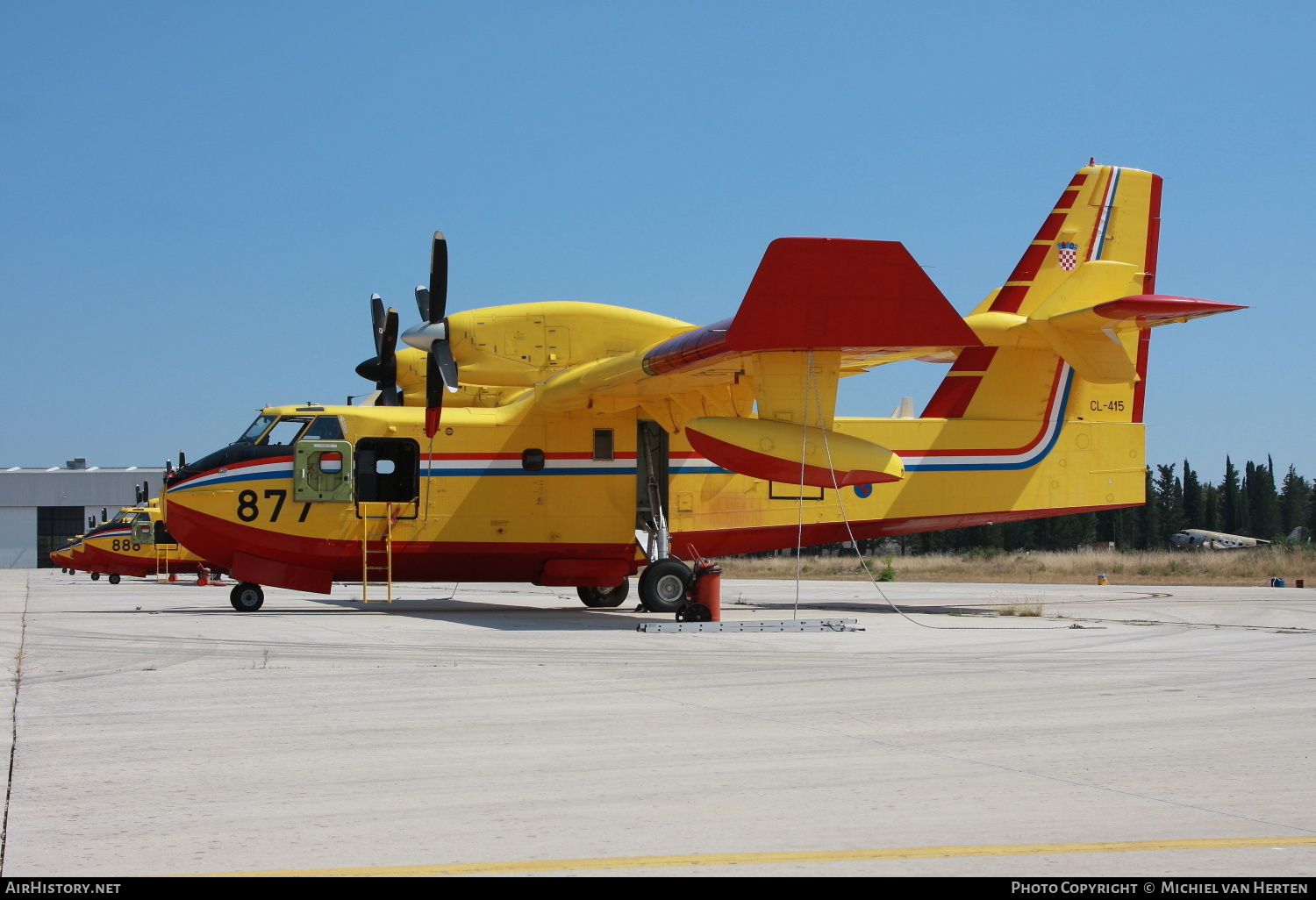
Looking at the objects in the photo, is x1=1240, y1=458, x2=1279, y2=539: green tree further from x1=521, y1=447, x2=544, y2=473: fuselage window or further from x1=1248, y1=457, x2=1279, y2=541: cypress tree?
x1=521, y1=447, x2=544, y2=473: fuselage window

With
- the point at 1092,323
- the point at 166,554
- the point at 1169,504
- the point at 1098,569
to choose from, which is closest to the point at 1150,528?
the point at 1169,504

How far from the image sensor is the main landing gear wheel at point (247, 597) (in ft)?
64.3

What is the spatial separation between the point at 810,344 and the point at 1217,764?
8.53m

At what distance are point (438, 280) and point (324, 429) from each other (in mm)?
3168

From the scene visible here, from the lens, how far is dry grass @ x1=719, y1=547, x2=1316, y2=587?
3388cm

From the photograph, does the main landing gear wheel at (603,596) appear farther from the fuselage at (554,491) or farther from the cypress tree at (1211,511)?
the cypress tree at (1211,511)

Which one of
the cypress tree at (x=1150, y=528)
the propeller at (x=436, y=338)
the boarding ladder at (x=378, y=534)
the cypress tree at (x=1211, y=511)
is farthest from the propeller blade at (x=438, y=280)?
the cypress tree at (x=1211, y=511)

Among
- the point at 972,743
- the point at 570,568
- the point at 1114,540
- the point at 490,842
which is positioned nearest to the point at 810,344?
the point at 570,568

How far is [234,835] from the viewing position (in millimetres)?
4809

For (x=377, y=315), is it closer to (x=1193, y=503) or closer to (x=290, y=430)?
(x=290, y=430)

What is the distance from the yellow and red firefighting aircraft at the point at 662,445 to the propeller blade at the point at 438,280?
29 mm

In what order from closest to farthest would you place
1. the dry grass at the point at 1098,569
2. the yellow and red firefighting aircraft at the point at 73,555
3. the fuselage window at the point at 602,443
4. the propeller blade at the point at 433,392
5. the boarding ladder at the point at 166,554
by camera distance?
1. the propeller blade at the point at 433,392
2. the fuselage window at the point at 602,443
3. the dry grass at the point at 1098,569
4. the boarding ladder at the point at 166,554
5. the yellow and red firefighting aircraft at the point at 73,555

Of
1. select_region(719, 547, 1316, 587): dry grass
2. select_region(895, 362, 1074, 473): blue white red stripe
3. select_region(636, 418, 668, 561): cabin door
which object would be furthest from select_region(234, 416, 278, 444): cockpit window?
select_region(719, 547, 1316, 587): dry grass
